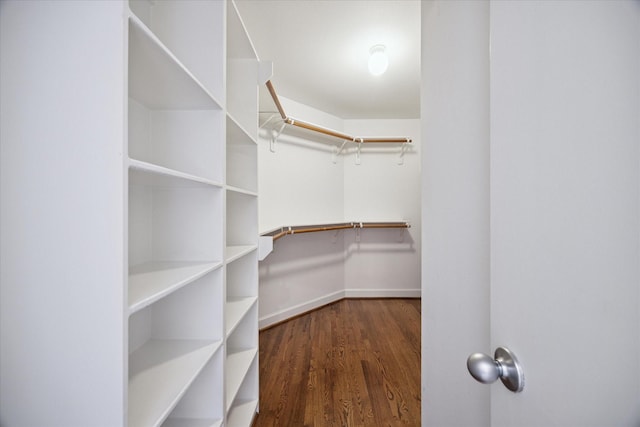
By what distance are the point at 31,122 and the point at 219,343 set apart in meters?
0.86

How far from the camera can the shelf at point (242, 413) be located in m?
1.36

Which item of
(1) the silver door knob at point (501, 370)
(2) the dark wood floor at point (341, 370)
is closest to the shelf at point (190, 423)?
(2) the dark wood floor at point (341, 370)

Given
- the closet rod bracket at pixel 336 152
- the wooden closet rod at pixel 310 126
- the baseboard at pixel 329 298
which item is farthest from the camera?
the closet rod bracket at pixel 336 152

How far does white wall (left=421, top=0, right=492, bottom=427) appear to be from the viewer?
2.14 feet

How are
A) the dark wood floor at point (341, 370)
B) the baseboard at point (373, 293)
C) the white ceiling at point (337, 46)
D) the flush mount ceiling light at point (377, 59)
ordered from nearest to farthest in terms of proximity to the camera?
the dark wood floor at point (341, 370) → the white ceiling at point (337, 46) → the flush mount ceiling light at point (377, 59) → the baseboard at point (373, 293)

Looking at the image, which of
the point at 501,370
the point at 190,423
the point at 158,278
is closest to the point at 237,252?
the point at 158,278

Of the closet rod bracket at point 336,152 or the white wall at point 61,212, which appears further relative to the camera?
the closet rod bracket at point 336,152

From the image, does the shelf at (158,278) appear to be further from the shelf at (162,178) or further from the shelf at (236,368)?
the shelf at (236,368)

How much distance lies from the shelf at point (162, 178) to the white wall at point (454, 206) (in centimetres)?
75

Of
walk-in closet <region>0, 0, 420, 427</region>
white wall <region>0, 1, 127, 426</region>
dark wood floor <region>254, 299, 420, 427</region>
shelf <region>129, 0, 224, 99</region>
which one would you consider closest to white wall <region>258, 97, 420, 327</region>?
dark wood floor <region>254, 299, 420, 427</region>

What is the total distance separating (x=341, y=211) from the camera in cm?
345

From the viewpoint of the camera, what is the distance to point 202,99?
3.13 feet

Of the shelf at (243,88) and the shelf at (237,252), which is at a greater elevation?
the shelf at (243,88)

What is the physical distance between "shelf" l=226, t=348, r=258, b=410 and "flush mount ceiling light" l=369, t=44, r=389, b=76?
211 cm
